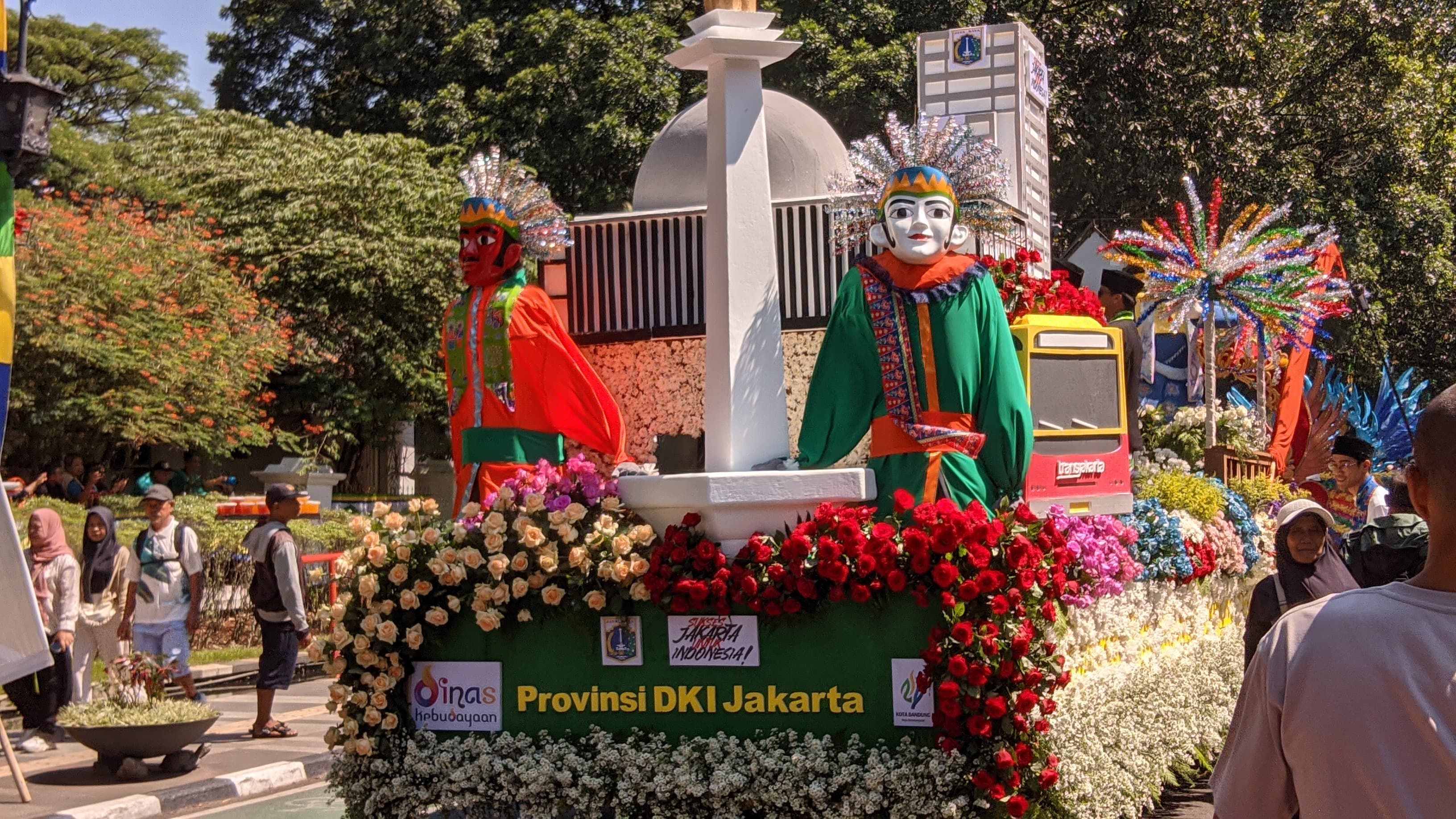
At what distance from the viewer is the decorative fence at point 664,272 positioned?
11.2 m

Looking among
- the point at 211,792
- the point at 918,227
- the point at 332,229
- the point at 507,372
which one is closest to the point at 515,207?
the point at 507,372

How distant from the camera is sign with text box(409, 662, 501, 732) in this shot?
612 cm

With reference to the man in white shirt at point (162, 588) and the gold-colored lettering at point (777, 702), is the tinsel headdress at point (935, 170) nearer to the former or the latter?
the gold-colored lettering at point (777, 702)

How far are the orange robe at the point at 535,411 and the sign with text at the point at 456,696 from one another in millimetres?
2433

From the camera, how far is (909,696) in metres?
5.68

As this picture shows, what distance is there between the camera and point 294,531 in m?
16.2

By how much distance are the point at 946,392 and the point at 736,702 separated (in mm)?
1668

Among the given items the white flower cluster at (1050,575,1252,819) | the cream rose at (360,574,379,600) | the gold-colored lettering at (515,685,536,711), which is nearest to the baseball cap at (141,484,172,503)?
the cream rose at (360,574,379,600)

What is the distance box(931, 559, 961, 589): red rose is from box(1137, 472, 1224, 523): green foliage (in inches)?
141

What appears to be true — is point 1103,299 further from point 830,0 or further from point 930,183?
point 830,0

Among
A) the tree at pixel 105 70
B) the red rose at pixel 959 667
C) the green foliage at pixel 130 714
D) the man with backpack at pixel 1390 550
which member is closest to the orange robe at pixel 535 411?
the green foliage at pixel 130 714

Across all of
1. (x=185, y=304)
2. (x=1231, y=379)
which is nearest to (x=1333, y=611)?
(x=1231, y=379)

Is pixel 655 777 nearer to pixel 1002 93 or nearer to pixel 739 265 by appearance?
pixel 739 265

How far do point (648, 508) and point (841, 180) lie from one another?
2.13 meters
